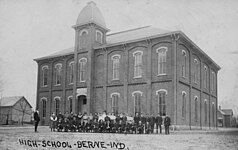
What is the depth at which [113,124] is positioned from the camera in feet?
47.2

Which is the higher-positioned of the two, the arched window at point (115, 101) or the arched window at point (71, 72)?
the arched window at point (71, 72)

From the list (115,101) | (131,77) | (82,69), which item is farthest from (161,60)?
(82,69)

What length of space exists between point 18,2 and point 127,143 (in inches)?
243

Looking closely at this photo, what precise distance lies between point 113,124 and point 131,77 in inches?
190

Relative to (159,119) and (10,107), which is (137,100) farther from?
(10,107)

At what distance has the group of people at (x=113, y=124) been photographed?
14320mm

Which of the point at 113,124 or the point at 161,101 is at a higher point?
the point at 161,101

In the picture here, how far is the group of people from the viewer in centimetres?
1432

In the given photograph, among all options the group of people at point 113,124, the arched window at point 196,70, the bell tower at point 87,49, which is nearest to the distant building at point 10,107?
the group of people at point 113,124

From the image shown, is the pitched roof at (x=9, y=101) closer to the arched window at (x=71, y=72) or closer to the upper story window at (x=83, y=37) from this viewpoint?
the arched window at (x=71, y=72)

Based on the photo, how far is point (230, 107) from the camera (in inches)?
393

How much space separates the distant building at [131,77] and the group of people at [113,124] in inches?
55.3

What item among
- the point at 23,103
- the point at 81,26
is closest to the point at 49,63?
the point at 81,26

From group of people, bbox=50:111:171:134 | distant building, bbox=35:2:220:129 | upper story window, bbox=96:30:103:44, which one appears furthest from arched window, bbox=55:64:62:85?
group of people, bbox=50:111:171:134
